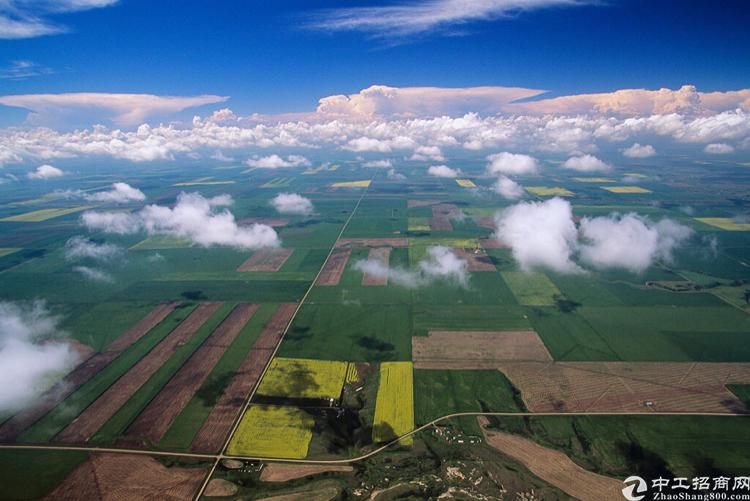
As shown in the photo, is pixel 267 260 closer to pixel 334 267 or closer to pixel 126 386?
pixel 334 267

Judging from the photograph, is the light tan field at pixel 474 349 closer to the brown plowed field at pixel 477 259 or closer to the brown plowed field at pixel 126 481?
the brown plowed field at pixel 126 481

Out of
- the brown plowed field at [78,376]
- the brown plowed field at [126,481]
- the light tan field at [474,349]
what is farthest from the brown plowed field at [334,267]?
the brown plowed field at [126,481]

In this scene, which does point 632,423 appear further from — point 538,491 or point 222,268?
point 222,268

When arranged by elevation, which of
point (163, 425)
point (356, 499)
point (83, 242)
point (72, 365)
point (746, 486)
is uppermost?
point (83, 242)

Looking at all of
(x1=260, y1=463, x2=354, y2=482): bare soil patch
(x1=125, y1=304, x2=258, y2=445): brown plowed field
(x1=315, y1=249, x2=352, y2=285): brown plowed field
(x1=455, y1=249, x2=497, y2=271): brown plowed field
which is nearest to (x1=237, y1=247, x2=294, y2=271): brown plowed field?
(x1=315, y1=249, x2=352, y2=285): brown plowed field

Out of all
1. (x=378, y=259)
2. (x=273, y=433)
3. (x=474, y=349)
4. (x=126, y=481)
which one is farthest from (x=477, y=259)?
(x=126, y=481)

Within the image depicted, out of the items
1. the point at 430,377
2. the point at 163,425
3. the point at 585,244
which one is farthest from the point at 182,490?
the point at 585,244
